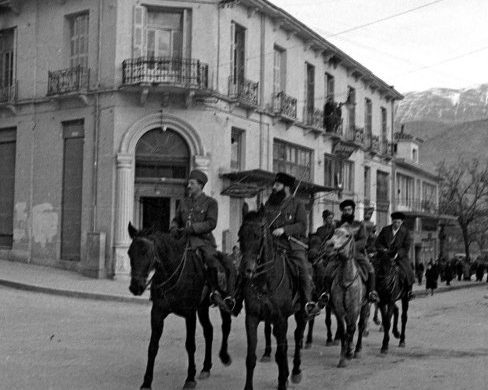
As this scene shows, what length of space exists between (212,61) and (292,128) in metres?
6.87

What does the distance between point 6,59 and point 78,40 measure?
4665mm

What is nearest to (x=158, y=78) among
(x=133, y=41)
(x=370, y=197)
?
(x=133, y=41)

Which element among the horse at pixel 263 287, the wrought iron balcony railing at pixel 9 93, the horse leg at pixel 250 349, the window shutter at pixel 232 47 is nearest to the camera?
the horse leg at pixel 250 349

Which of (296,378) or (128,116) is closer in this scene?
(296,378)

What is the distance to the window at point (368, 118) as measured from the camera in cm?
4141

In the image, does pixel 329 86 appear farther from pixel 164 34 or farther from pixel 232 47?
pixel 164 34

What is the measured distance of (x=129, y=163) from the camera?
81.1 ft

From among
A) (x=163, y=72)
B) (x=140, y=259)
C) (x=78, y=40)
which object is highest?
(x=78, y=40)

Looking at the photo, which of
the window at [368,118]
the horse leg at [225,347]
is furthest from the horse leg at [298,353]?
the window at [368,118]

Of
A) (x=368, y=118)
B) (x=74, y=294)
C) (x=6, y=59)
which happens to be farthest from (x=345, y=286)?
(x=368, y=118)

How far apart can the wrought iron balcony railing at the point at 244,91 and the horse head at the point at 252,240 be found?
746 inches

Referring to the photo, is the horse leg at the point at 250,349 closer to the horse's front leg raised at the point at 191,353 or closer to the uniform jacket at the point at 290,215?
the horse's front leg raised at the point at 191,353

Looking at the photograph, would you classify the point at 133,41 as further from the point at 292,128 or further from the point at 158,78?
the point at 292,128

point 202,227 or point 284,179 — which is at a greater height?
point 284,179
